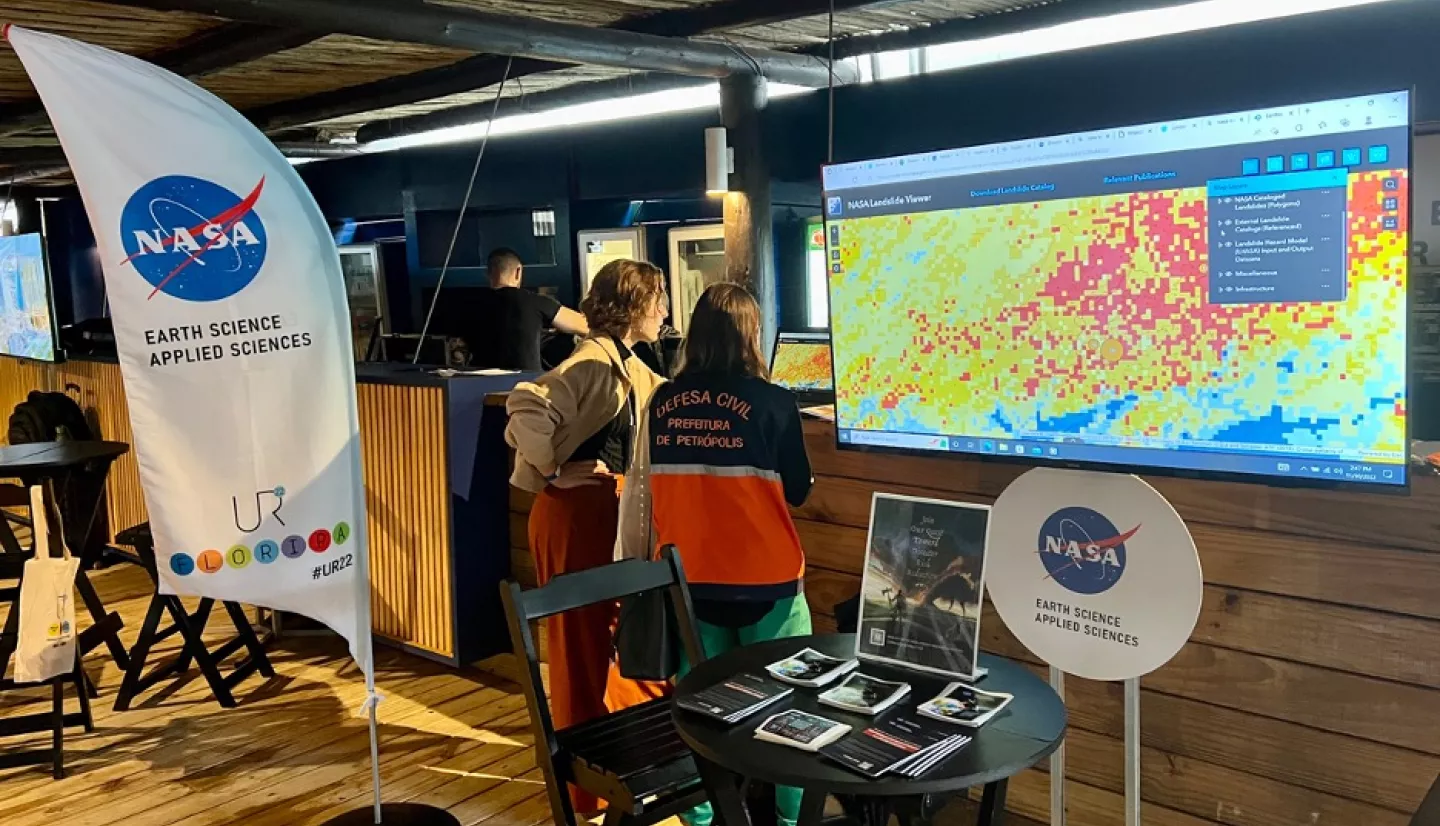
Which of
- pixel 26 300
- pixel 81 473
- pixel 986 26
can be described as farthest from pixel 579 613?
pixel 26 300

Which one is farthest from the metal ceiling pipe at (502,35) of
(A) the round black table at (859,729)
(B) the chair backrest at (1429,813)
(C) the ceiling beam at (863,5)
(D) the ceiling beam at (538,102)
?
(B) the chair backrest at (1429,813)

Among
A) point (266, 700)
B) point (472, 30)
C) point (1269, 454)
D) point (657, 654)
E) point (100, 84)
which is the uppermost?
point (472, 30)

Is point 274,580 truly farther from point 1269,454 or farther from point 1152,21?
point 1152,21

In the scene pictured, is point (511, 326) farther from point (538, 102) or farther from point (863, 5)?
point (863, 5)

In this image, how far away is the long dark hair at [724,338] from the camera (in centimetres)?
250

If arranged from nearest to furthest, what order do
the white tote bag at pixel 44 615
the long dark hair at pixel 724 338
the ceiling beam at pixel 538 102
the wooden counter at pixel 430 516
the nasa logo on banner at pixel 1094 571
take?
the nasa logo on banner at pixel 1094 571
the long dark hair at pixel 724 338
the white tote bag at pixel 44 615
the wooden counter at pixel 430 516
the ceiling beam at pixel 538 102

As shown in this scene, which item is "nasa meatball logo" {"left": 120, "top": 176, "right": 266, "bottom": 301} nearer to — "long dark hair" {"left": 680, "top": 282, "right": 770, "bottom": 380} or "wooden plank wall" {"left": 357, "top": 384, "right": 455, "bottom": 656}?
"long dark hair" {"left": 680, "top": 282, "right": 770, "bottom": 380}

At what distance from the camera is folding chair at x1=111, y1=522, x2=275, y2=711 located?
4.05m

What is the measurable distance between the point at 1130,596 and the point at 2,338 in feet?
24.2

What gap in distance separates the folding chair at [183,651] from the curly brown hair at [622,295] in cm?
192

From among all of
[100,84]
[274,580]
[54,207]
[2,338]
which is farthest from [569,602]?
[54,207]

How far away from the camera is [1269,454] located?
1.70 metres

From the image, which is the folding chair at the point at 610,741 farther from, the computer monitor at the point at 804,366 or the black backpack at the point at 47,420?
the black backpack at the point at 47,420

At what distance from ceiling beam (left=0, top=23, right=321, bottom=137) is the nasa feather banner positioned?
2.25 meters
